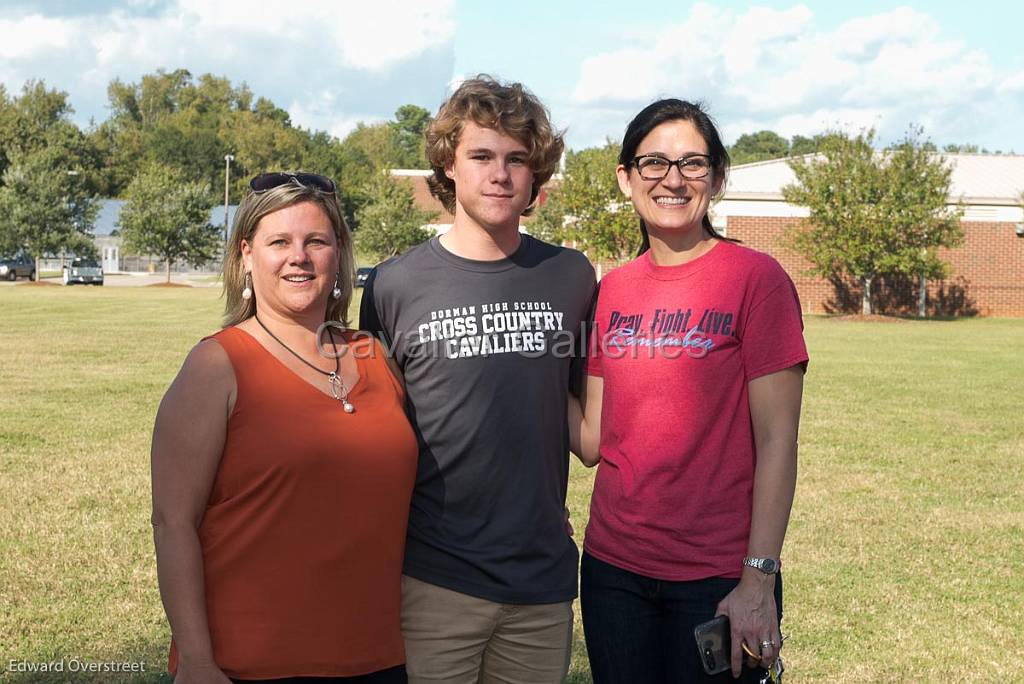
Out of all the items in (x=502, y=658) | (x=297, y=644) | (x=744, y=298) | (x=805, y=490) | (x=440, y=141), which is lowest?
(x=805, y=490)

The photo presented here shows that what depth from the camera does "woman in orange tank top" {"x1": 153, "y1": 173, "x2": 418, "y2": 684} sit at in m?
2.65

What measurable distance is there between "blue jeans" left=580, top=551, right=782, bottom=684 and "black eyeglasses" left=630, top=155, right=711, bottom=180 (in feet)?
3.85

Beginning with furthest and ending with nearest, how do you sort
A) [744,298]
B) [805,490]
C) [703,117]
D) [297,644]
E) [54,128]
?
[54,128]
[805,490]
[703,117]
[744,298]
[297,644]

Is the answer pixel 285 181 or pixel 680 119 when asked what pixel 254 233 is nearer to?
Result: pixel 285 181

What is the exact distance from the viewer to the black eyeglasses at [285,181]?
2.97 metres

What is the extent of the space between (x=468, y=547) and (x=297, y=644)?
2.06ft

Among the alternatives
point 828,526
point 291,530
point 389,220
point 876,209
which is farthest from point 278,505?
point 389,220

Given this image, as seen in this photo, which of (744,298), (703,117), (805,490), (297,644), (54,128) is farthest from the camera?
(54,128)

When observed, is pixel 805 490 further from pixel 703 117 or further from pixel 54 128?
pixel 54 128

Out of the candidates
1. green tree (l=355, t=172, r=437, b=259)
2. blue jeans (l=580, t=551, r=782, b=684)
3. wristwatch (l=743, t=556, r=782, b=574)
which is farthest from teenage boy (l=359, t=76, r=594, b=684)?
green tree (l=355, t=172, r=437, b=259)

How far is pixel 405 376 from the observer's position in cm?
Answer: 324

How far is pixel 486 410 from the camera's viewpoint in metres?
3.14

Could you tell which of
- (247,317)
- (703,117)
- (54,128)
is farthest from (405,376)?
(54,128)

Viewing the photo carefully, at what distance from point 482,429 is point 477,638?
64cm
